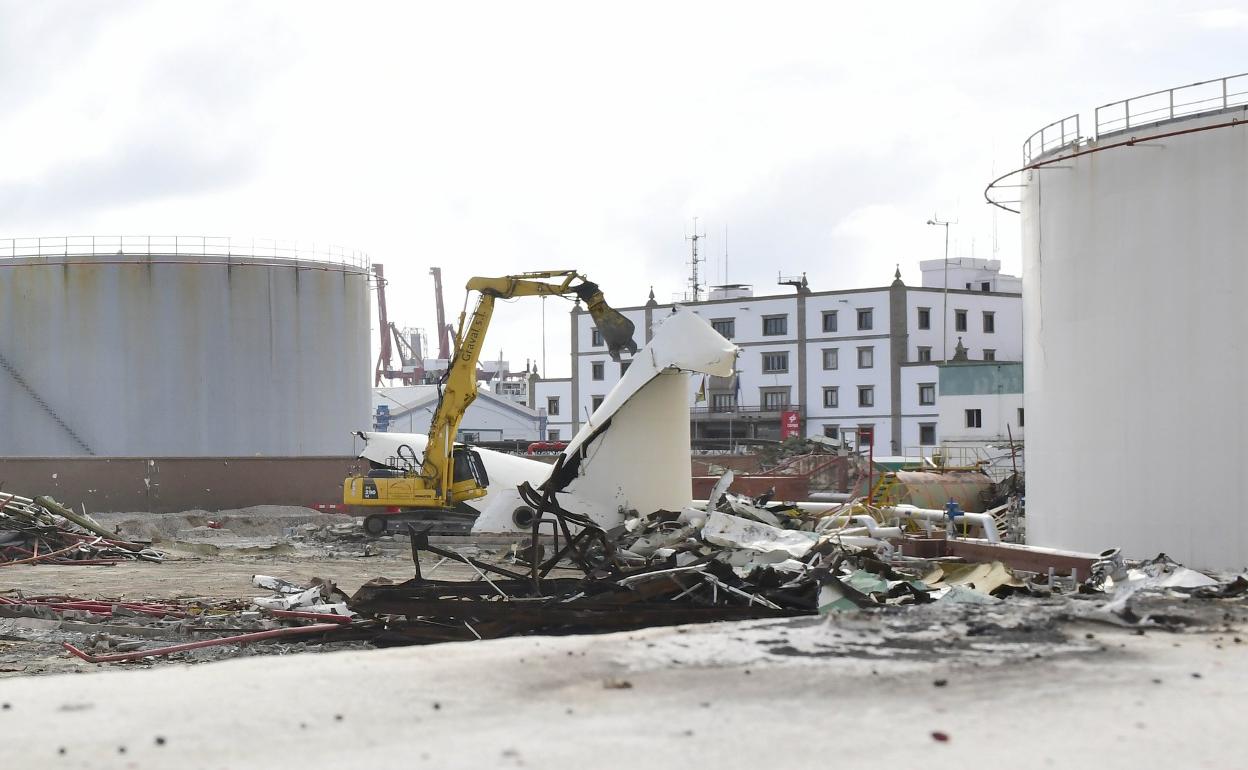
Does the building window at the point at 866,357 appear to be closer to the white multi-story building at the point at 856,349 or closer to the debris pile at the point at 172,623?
the white multi-story building at the point at 856,349

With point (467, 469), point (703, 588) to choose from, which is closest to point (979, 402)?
point (467, 469)

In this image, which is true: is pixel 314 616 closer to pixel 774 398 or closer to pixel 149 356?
pixel 149 356

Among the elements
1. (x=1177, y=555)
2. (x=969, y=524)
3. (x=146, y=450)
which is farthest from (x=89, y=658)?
(x=146, y=450)

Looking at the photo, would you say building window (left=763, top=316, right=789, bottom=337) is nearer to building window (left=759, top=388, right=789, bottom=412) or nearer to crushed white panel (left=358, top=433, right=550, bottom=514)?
building window (left=759, top=388, right=789, bottom=412)

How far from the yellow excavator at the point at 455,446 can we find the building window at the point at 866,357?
41913mm

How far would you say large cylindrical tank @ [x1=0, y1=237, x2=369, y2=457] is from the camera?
1473 inches

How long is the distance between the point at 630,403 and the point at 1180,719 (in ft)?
49.2

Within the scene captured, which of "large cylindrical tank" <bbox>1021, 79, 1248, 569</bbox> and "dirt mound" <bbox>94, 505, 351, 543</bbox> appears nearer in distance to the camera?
"large cylindrical tank" <bbox>1021, 79, 1248, 569</bbox>

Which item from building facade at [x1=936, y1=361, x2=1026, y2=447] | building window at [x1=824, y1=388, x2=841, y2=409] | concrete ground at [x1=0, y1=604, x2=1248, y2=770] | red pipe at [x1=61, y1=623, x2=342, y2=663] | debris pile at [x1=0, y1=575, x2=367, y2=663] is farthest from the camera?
building window at [x1=824, y1=388, x2=841, y2=409]

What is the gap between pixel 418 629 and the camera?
11.5 metres

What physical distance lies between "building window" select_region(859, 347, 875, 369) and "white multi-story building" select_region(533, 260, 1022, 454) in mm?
48

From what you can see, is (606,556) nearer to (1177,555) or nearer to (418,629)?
(418,629)

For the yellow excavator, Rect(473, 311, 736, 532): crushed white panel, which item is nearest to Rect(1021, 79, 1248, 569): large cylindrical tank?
Rect(473, 311, 736, 532): crushed white panel

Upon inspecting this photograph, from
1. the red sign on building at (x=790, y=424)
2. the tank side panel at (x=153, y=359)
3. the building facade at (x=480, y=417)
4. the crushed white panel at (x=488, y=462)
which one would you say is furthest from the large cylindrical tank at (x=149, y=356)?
the building facade at (x=480, y=417)
